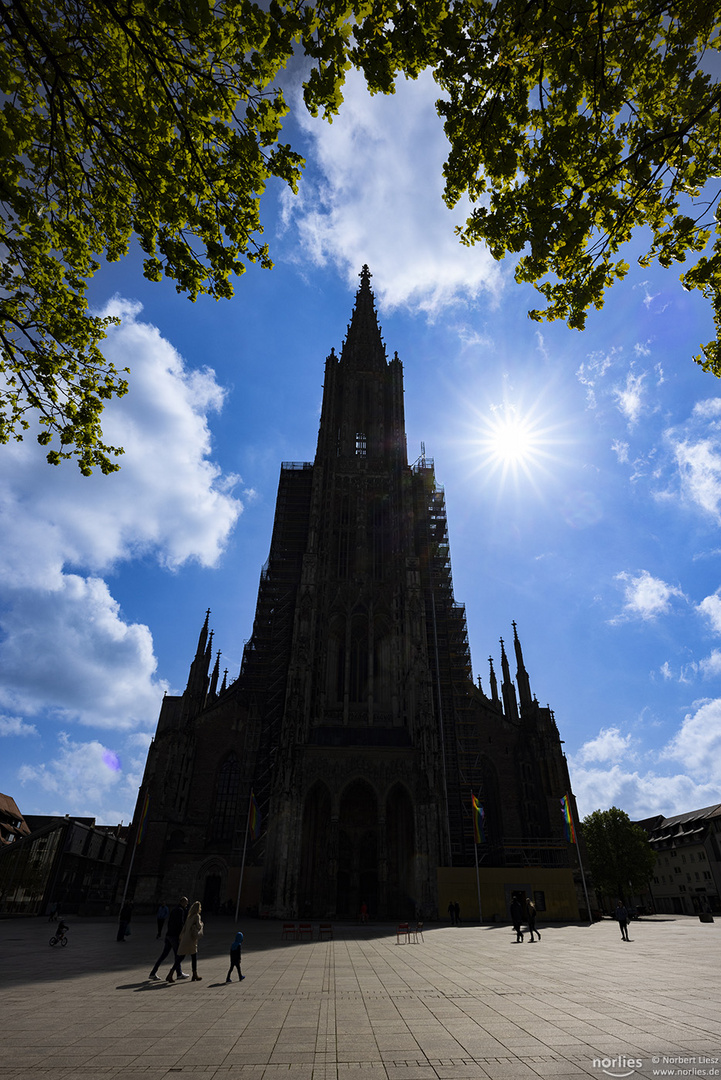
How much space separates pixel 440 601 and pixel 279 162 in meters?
39.6

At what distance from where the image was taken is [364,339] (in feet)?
188

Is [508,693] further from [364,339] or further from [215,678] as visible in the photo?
[364,339]

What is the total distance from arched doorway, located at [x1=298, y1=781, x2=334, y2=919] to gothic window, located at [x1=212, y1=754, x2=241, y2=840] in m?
6.06

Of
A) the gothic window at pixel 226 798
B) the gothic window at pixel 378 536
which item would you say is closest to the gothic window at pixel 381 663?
the gothic window at pixel 378 536

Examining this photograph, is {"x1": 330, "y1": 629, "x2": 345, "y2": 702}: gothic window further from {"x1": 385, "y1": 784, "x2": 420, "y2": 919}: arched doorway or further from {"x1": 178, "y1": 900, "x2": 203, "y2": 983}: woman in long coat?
{"x1": 178, "y1": 900, "x2": 203, "y2": 983}: woman in long coat

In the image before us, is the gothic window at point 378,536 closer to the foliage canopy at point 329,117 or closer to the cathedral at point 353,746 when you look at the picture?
the cathedral at point 353,746

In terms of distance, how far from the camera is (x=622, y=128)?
646cm

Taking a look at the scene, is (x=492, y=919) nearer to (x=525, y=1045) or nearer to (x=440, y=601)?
(x=440, y=601)

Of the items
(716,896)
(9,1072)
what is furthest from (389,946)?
(716,896)

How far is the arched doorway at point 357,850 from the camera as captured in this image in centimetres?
3173

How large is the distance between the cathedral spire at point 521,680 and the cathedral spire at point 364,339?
29.7m

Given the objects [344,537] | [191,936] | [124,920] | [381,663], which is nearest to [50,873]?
[124,920]

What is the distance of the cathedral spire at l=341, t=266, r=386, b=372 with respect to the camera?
5497 centimetres

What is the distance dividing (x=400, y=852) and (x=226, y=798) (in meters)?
11.9
